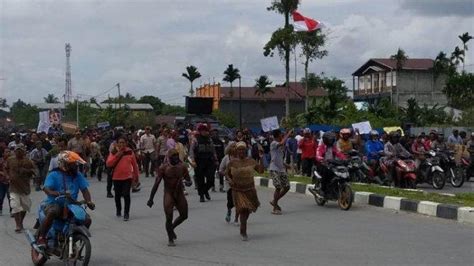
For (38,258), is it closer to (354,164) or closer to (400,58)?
(354,164)

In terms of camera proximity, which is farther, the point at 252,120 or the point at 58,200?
the point at 252,120

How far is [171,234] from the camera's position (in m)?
9.73

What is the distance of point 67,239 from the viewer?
7582 millimetres

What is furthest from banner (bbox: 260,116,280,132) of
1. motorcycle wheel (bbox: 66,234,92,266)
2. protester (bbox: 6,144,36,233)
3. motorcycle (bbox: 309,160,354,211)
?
motorcycle wheel (bbox: 66,234,92,266)

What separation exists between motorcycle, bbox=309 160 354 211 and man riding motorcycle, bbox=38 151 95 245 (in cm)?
624

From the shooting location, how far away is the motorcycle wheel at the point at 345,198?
1305cm

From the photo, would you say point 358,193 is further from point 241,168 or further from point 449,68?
point 449,68

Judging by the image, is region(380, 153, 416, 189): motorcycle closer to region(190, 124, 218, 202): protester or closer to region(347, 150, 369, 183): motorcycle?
region(347, 150, 369, 183): motorcycle

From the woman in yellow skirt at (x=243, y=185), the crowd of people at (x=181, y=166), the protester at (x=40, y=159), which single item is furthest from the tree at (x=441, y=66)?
the woman in yellow skirt at (x=243, y=185)

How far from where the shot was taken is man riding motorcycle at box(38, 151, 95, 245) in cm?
787

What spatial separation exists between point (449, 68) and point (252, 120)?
29122 mm

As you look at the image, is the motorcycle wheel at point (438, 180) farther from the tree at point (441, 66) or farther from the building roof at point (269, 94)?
the building roof at point (269, 94)

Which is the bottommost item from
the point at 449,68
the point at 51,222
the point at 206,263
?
the point at 206,263

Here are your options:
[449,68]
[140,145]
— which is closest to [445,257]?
[140,145]
